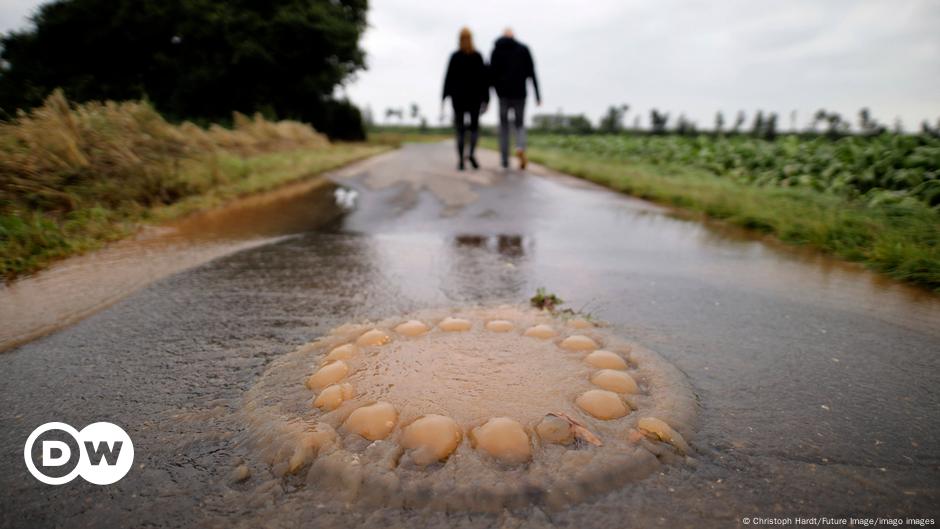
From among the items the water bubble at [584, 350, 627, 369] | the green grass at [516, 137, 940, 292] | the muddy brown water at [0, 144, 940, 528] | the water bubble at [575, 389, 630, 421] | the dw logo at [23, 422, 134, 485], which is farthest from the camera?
the green grass at [516, 137, 940, 292]

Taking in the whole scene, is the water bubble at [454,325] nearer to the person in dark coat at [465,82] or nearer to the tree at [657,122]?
the person in dark coat at [465,82]

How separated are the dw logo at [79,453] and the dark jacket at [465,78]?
6.50m

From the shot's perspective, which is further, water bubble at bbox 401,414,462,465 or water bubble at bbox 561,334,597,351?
water bubble at bbox 561,334,597,351

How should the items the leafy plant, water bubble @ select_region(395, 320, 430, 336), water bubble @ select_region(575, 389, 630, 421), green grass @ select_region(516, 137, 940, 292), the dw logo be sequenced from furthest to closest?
green grass @ select_region(516, 137, 940, 292) < the leafy plant < water bubble @ select_region(395, 320, 430, 336) < water bubble @ select_region(575, 389, 630, 421) < the dw logo

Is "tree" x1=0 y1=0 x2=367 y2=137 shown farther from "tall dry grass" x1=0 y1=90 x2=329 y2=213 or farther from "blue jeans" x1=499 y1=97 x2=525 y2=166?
→ "tall dry grass" x1=0 y1=90 x2=329 y2=213

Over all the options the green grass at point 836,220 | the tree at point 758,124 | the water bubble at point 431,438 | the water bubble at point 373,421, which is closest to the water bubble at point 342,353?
the water bubble at point 373,421

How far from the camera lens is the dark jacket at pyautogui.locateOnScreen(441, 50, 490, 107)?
678 cm

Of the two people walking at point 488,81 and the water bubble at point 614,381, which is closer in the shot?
the water bubble at point 614,381

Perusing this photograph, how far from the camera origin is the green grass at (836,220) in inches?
96.1

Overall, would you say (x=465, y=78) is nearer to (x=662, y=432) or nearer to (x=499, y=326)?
(x=499, y=326)

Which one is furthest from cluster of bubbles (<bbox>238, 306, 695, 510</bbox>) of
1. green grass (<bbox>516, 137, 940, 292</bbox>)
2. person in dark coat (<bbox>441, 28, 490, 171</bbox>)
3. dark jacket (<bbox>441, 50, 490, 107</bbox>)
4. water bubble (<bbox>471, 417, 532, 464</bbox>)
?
dark jacket (<bbox>441, 50, 490, 107</bbox>)

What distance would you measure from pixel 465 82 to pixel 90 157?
482 centimetres

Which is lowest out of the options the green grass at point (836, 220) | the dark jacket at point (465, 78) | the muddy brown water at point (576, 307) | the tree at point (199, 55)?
the muddy brown water at point (576, 307)

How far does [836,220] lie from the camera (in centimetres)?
317
